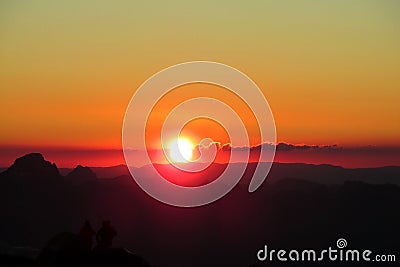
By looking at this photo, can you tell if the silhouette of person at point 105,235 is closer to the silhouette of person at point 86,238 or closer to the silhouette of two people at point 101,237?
the silhouette of two people at point 101,237

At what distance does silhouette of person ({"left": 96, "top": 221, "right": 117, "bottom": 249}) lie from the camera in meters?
83.2

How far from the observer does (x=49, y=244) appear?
86750 mm

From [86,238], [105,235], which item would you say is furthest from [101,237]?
[86,238]

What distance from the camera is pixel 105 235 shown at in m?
83.7

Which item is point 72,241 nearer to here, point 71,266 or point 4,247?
point 71,266

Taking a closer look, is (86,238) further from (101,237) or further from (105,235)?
(105,235)

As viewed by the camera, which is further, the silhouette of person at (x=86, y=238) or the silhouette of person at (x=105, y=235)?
the silhouette of person at (x=86, y=238)

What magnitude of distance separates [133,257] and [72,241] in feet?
28.9

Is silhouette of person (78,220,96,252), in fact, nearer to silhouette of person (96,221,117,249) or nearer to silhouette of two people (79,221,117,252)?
silhouette of two people (79,221,117,252)

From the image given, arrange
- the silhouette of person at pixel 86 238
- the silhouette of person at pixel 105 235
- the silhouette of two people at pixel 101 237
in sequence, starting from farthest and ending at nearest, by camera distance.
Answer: the silhouette of person at pixel 86 238, the silhouette of two people at pixel 101 237, the silhouette of person at pixel 105 235

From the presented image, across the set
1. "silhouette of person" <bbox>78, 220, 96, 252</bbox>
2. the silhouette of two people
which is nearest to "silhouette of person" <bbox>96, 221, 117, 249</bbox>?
the silhouette of two people

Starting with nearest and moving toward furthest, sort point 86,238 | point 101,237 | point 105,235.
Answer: point 105,235 → point 101,237 → point 86,238

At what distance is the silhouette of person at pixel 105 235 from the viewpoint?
83188 mm

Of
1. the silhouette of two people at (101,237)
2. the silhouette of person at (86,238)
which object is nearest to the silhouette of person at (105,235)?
the silhouette of two people at (101,237)
